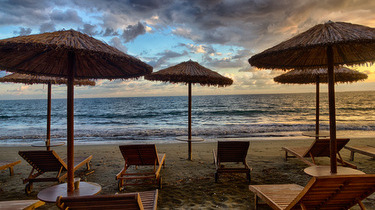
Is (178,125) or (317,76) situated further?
(178,125)

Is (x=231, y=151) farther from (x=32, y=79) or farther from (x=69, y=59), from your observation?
(x=32, y=79)

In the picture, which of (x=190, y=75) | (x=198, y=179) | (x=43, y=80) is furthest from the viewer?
(x=43, y=80)

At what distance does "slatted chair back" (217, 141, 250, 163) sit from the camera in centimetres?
528

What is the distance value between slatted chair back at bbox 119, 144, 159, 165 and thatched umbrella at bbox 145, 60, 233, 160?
1.46 m

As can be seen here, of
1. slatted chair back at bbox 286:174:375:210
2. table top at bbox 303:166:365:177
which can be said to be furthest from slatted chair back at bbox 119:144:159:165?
slatted chair back at bbox 286:174:375:210

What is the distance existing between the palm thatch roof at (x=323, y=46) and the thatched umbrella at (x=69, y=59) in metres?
2.29

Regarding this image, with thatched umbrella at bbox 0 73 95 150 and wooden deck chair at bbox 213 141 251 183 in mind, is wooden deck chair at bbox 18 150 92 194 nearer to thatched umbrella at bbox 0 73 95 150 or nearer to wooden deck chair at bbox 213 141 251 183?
thatched umbrella at bbox 0 73 95 150

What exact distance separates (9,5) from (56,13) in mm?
1536

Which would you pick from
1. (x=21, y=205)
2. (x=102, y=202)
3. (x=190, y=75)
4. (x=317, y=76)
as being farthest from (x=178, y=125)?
(x=102, y=202)

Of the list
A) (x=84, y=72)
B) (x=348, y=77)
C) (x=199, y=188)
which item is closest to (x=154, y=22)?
(x=84, y=72)

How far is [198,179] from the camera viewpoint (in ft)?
17.4

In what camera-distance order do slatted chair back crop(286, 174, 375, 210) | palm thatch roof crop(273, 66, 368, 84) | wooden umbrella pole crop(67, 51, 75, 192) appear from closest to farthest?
1. slatted chair back crop(286, 174, 375, 210)
2. wooden umbrella pole crop(67, 51, 75, 192)
3. palm thatch roof crop(273, 66, 368, 84)

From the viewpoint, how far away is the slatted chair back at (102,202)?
6.79ft

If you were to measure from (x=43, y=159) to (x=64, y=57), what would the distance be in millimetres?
2042
